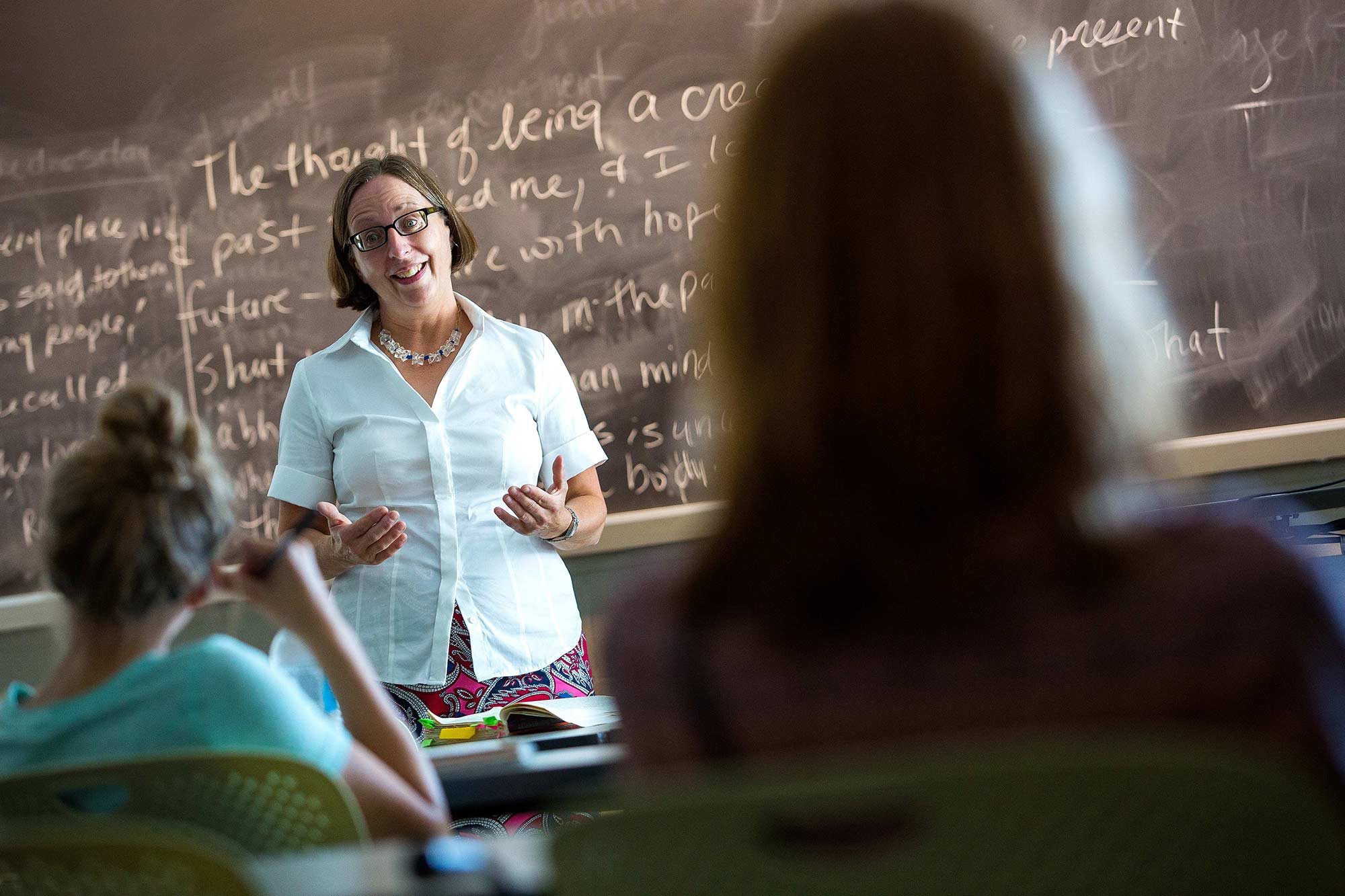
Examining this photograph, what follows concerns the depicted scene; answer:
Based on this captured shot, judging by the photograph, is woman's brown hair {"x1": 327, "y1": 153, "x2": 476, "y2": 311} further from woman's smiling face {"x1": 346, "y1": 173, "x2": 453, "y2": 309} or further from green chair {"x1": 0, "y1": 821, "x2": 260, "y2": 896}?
green chair {"x1": 0, "y1": 821, "x2": 260, "y2": 896}

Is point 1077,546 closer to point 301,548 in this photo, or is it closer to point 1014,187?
point 1014,187

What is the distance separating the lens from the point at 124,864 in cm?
73

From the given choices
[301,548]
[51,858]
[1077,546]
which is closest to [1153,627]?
[1077,546]

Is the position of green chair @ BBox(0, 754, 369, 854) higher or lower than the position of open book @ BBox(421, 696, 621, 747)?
higher

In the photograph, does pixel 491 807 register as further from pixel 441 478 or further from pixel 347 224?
pixel 347 224

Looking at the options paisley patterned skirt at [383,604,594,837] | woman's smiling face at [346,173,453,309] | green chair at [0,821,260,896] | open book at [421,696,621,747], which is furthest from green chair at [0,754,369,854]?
woman's smiling face at [346,173,453,309]

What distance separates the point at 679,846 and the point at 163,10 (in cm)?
314

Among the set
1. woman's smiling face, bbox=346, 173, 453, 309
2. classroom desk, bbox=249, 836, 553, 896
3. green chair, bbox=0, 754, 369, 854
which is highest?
woman's smiling face, bbox=346, 173, 453, 309

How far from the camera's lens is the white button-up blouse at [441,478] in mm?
2297

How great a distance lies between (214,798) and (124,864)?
0.63 ft

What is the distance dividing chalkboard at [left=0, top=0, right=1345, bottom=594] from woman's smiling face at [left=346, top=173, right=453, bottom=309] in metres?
0.68

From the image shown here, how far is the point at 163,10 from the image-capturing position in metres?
3.08

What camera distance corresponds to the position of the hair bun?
118 centimetres

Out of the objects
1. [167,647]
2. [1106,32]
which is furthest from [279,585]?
[1106,32]
